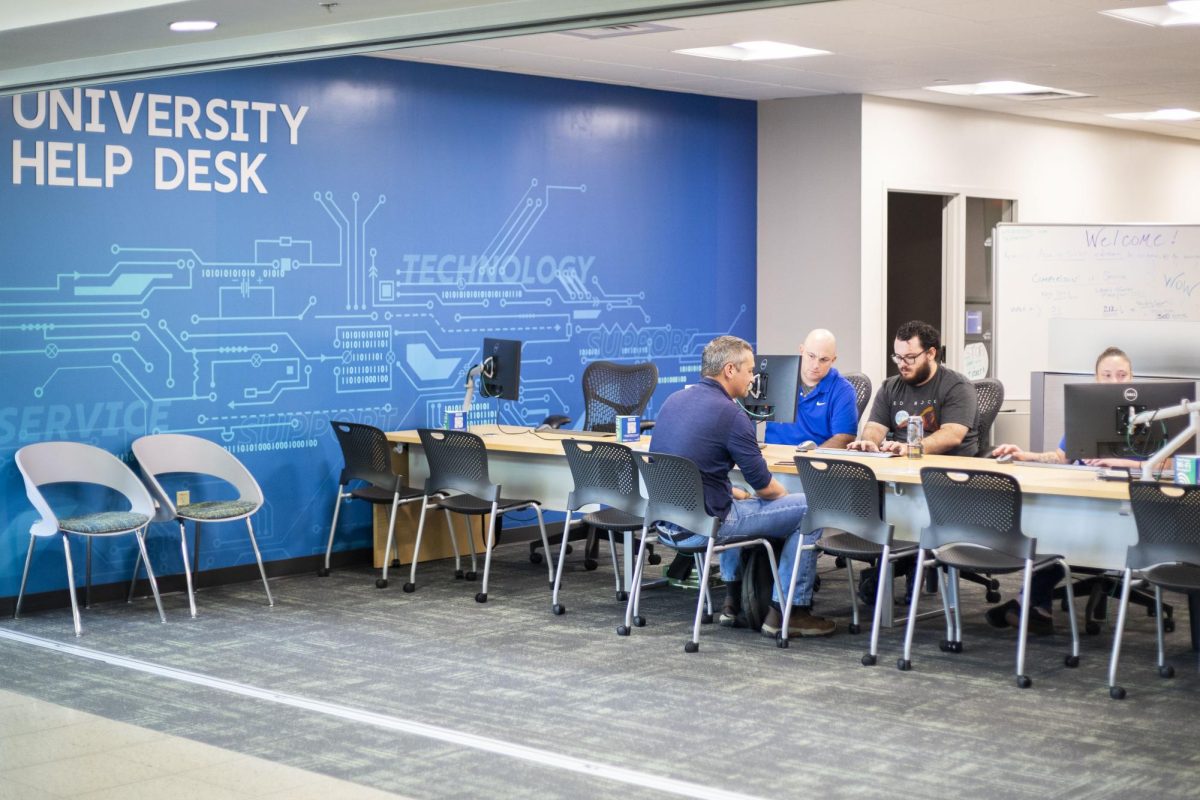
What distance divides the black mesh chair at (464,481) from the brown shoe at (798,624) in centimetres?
145

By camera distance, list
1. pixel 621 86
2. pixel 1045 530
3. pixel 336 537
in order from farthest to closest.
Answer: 1. pixel 621 86
2. pixel 336 537
3. pixel 1045 530

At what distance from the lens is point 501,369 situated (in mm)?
8273

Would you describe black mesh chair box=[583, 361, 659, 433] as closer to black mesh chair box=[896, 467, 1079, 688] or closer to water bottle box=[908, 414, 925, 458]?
water bottle box=[908, 414, 925, 458]

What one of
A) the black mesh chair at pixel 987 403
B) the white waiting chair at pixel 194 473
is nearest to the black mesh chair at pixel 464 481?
the white waiting chair at pixel 194 473

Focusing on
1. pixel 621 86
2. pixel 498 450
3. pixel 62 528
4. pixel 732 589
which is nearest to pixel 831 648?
pixel 732 589

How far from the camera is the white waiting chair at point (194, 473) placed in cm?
719

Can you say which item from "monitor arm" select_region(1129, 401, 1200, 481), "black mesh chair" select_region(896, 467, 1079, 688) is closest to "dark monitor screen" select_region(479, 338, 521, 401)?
"black mesh chair" select_region(896, 467, 1079, 688)

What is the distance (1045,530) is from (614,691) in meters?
1.94

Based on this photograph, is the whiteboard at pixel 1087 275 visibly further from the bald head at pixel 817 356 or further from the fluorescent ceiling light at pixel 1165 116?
the bald head at pixel 817 356

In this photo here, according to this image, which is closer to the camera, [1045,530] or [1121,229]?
[1045,530]

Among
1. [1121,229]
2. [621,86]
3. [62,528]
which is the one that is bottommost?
[62,528]

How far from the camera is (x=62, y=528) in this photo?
6.77m

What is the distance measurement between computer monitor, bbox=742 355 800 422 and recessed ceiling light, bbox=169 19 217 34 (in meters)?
3.41

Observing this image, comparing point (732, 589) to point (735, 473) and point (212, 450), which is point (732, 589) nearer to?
point (735, 473)
